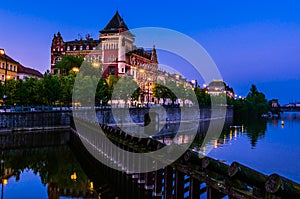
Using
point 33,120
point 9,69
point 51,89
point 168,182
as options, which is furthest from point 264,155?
point 9,69

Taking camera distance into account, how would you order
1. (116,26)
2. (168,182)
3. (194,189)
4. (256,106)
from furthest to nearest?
(256,106)
(116,26)
(168,182)
(194,189)

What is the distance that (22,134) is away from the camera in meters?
57.7

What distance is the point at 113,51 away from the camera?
11419 centimetres

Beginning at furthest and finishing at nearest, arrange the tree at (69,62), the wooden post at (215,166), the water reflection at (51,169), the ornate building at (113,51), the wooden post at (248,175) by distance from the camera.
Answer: the ornate building at (113,51) → the tree at (69,62) → the water reflection at (51,169) → the wooden post at (215,166) → the wooden post at (248,175)

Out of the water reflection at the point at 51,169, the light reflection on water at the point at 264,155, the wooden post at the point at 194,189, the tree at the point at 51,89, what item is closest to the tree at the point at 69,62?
the tree at the point at 51,89

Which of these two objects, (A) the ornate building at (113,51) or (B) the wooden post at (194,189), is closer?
(B) the wooden post at (194,189)

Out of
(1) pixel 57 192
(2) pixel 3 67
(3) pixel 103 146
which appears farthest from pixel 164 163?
(2) pixel 3 67

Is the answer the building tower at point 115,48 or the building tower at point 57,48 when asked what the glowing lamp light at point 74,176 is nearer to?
the building tower at point 115,48

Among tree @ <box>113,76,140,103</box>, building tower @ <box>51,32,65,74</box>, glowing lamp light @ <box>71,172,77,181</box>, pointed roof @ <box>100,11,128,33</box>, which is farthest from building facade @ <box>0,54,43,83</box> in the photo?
glowing lamp light @ <box>71,172,77,181</box>

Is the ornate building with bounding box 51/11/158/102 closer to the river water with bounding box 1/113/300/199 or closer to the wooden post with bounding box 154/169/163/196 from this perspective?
the river water with bounding box 1/113/300/199

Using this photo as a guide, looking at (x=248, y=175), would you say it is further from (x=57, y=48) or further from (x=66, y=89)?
(x=57, y=48)

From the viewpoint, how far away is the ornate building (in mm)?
113125

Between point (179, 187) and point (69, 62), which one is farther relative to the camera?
point (69, 62)

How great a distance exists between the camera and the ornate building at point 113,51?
113125 millimetres
